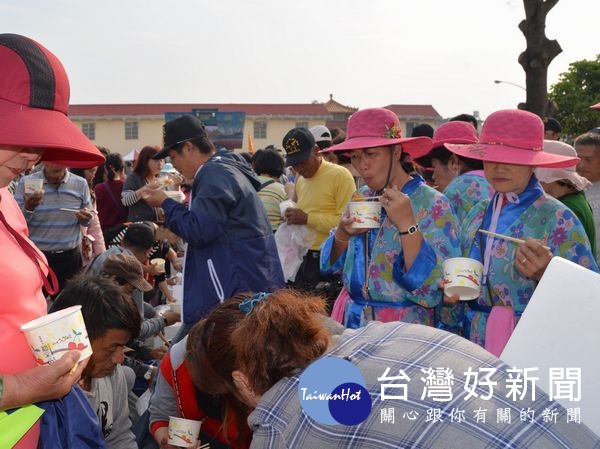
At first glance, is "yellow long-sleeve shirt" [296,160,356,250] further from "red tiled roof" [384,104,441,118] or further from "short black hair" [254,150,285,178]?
"red tiled roof" [384,104,441,118]

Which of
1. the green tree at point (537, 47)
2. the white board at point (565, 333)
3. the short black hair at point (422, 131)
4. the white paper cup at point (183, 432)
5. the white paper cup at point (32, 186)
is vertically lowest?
the white paper cup at point (183, 432)

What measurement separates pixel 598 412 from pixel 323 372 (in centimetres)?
66

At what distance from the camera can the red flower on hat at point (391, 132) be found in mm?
3029

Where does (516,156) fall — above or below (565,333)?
above

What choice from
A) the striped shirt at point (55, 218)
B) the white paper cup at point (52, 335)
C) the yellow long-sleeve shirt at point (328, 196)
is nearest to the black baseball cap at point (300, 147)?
the yellow long-sleeve shirt at point (328, 196)

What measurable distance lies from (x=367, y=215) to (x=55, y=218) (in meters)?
3.46

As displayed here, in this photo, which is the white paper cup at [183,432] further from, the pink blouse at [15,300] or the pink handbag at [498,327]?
the pink handbag at [498,327]

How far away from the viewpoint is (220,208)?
362cm

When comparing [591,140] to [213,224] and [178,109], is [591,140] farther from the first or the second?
[178,109]

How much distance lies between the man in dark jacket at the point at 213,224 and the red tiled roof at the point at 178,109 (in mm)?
46138

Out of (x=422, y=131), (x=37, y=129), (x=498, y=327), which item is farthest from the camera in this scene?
(x=422, y=131)

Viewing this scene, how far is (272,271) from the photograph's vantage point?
12.7 ft

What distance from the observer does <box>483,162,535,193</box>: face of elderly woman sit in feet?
9.12

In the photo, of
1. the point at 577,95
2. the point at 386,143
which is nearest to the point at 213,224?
the point at 386,143
